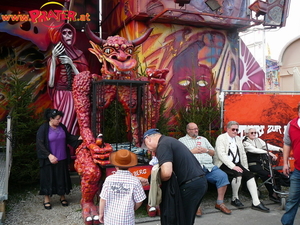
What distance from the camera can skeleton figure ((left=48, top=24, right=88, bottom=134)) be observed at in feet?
20.4

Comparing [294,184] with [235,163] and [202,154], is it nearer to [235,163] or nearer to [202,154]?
[235,163]

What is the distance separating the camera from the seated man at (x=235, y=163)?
5109mm

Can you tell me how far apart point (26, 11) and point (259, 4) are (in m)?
5.74

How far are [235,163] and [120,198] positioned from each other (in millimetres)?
3118

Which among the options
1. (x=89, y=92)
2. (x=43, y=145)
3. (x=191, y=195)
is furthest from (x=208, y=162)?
(x=43, y=145)

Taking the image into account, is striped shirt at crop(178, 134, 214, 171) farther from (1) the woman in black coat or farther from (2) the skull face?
(2) the skull face

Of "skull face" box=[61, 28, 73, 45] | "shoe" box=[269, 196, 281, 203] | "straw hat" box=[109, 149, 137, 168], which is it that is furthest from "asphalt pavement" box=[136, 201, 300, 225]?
"skull face" box=[61, 28, 73, 45]

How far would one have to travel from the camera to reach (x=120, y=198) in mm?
2873

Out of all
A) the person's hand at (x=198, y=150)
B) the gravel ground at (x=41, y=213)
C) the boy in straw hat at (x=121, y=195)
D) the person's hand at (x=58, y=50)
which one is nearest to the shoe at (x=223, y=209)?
the person's hand at (x=198, y=150)

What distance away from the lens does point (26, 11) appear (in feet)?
24.0

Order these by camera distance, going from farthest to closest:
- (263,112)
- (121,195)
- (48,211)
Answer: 1. (263,112)
2. (48,211)
3. (121,195)

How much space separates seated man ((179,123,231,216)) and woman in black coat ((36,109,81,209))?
216 centimetres

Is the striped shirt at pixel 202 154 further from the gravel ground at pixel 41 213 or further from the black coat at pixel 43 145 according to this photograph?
the black coat at pixel 43 145

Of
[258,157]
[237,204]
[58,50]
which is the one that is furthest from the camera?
[58,50]
